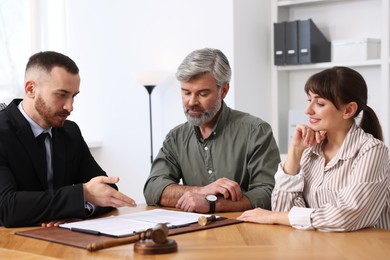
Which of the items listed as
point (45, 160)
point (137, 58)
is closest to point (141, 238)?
point (45, 160)

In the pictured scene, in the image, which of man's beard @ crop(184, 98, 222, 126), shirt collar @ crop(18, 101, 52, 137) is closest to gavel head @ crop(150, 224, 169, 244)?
shirt collar @ crop(18, 101, 52, 137)

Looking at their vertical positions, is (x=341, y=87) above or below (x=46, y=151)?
above

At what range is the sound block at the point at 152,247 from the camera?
1.98 meters

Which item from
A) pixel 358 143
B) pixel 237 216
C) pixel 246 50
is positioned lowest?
pixel 237 216

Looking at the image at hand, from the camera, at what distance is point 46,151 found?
112 inches

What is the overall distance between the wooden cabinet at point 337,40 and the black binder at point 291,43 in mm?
96

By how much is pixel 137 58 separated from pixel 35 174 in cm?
300

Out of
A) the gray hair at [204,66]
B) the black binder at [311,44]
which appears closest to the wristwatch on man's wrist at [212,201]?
the gray hair at [204,66]

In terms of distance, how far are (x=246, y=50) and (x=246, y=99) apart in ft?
1.19

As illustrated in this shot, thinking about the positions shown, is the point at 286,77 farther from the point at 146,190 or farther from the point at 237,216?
the point at 237,216

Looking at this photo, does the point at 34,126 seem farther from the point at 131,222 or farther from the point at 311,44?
the point at 311,44

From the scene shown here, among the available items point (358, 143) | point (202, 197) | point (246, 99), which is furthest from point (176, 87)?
point (358, 143)

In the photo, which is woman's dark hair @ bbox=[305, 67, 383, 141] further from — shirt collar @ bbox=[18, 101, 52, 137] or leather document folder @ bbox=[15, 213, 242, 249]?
shirt collar @ bbox=[18, 101, 52, 137]

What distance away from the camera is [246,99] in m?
5.14
